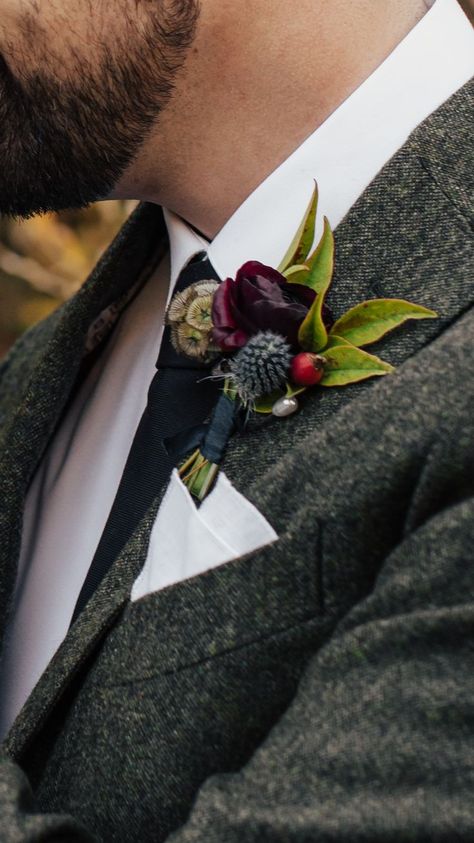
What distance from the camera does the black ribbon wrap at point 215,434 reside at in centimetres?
109

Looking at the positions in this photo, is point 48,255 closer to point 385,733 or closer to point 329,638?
point 329,638

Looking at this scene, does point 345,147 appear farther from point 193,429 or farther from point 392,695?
point 392,695

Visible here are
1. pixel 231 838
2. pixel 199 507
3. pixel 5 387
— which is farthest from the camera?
pixel 5 387

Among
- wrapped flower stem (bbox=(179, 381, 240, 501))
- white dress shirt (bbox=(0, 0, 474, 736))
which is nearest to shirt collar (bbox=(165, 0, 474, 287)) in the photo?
white dress shirt (bbox=(0, 0, 474, 736))

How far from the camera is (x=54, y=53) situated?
4.09ft

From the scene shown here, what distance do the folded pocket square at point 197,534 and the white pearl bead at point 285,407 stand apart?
0.30ft

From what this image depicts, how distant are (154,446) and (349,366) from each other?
29cm

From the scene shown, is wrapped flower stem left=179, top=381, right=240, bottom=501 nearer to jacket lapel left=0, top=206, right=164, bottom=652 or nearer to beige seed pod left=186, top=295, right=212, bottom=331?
beige seed pod left=186, top=295, right=212, bottom=331

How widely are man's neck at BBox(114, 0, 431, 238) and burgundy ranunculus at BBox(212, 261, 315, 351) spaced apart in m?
0.26

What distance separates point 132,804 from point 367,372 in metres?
0.50

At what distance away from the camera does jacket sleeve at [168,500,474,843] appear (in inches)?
28.8

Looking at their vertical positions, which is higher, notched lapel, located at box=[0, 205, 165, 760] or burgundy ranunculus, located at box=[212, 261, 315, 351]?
burgundy ranunculus, located at box=[212, 261, 315, 351]

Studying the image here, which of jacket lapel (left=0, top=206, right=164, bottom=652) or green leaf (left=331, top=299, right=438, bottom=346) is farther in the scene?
jacket lapel (left=0, top=206, right=164, bottom=652)

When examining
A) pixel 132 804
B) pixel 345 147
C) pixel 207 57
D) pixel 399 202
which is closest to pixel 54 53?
pixel 207 57
